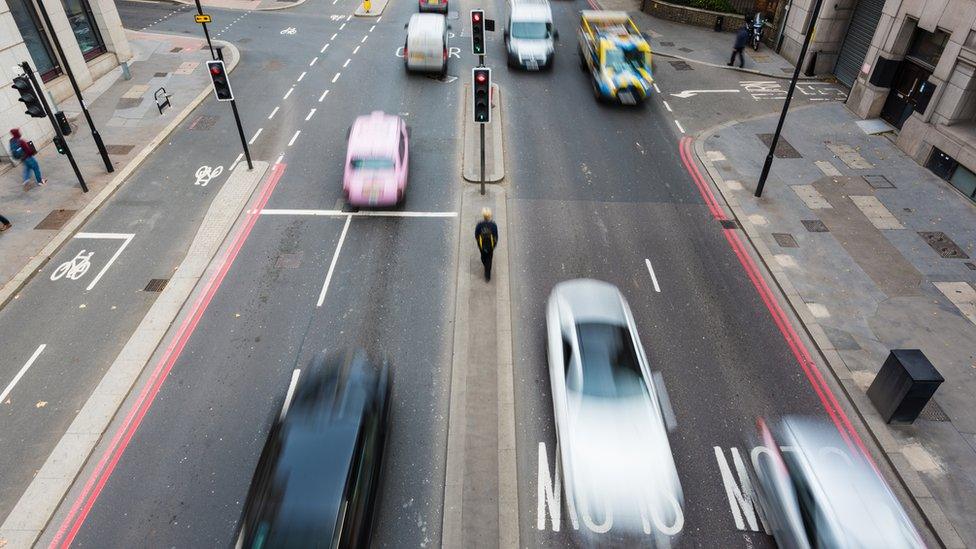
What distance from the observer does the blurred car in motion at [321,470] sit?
260 inches

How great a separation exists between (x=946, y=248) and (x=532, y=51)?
1638 centimetres

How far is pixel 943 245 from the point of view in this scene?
45.7ft

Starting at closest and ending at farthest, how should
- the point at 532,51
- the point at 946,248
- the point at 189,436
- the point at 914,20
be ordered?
the point at 189,436 < the point at 946,248 < the point at 914,20 < the point at 532,51

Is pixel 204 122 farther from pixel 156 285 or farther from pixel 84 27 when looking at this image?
pixel 156 285

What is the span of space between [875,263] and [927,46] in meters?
10.3

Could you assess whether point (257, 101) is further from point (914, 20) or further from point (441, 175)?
point (914, 20)

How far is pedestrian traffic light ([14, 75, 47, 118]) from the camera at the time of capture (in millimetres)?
13453

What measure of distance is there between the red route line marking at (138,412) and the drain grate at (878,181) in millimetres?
18190

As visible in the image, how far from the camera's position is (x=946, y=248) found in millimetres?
13836

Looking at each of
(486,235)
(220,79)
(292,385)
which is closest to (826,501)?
(486,235)

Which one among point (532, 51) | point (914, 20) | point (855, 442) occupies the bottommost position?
point (855, 442)

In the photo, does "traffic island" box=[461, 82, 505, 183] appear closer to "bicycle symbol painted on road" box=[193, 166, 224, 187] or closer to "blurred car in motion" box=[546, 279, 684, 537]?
"bicycle symbol painted on road" box=[193, 166, 224, 187]

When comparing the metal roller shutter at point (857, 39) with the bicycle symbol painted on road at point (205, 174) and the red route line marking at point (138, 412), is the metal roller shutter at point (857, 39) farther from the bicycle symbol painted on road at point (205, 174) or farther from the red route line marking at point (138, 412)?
the bicycle symbol painted on road at point (205, 174)

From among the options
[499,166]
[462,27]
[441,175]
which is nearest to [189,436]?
[441,175]
